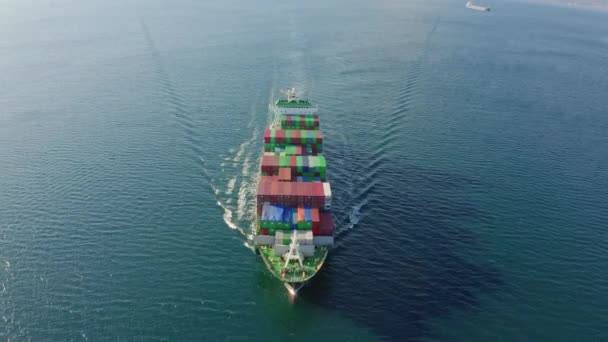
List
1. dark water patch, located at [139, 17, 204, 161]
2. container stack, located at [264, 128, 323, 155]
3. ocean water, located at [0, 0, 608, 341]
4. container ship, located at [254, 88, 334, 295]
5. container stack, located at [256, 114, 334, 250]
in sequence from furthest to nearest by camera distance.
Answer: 1. dark water patch, located at [139, 17, 204, 161]
2. container stack, located at [264, 128, 323, 155]
3. container stack, located at [256, 114, 334, 250]
4. container ship, located at [254, 88, 334, 295]
5. ocean water, located at [0, 0, 608, 341]

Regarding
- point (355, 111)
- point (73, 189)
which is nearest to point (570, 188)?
point (355, 111)

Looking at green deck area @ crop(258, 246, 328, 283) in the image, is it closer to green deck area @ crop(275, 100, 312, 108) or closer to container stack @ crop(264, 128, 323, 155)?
container stack @ crop(264, 128, 323, 155)

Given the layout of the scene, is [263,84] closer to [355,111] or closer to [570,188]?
[355,111]

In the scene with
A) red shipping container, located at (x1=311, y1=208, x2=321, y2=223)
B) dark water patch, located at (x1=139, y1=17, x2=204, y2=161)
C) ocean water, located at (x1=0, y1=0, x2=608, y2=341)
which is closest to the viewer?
ocean water, located at (x1=0, y1=0, x2=608, y2=341)

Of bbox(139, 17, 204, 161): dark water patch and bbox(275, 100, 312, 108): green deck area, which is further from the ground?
bbox(275, 100, 312, 108): green deck area

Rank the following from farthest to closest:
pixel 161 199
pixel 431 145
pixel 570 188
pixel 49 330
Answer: pixel 431 145, pixel 570 188, pixel 161 199, pixel 49 330

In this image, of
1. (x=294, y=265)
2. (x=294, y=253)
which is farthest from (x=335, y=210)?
(x=294, y=265)

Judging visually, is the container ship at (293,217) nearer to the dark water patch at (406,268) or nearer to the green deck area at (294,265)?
the green deck area at (294,265)

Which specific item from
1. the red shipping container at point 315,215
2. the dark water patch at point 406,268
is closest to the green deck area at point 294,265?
the dark water patch at point 406,268

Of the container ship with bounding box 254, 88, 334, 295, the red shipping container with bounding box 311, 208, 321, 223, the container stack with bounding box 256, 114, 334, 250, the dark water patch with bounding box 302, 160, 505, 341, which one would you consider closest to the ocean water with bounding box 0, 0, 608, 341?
the dark water patch with bounding box 302, 160, 505, 341
